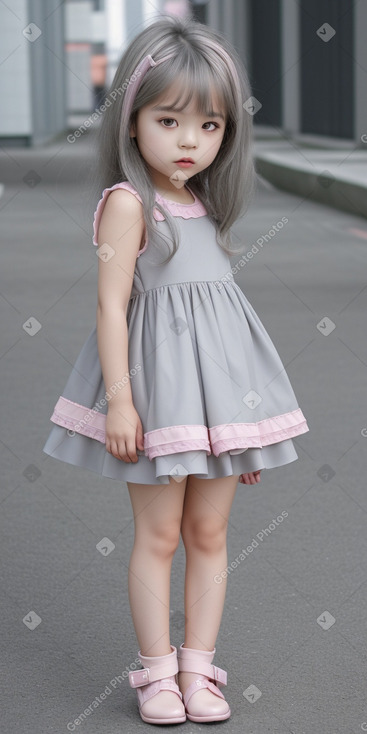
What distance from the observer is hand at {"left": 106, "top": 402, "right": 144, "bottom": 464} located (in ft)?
8.18

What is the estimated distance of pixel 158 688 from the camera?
2.66 metres

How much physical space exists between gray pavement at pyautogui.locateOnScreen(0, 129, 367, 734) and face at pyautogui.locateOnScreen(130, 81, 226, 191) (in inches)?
8.0

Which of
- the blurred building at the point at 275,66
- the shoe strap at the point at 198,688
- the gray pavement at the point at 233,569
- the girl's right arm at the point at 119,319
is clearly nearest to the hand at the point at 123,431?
the girl's right arm at the point at 119,319

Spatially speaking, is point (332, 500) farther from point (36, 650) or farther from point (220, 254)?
point (220, 254)

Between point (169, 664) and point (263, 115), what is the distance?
1786 inches

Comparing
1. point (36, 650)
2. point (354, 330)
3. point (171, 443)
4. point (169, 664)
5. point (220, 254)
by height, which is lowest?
point (354, 330)

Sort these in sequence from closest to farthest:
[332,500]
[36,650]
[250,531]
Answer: [36,650]
[250,531]
[332,500]

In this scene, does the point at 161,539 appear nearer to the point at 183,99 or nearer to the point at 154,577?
the point at 154,577

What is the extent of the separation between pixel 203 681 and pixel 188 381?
26.8 inches

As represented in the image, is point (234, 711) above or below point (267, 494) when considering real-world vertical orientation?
above

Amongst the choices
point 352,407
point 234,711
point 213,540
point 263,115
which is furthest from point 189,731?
point 263,115

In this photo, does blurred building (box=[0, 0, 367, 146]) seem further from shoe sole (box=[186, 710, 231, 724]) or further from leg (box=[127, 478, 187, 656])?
shoe sole (box=[186, 710, 231, 724])

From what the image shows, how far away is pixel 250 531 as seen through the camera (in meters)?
3.92

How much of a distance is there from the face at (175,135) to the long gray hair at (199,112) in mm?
17
